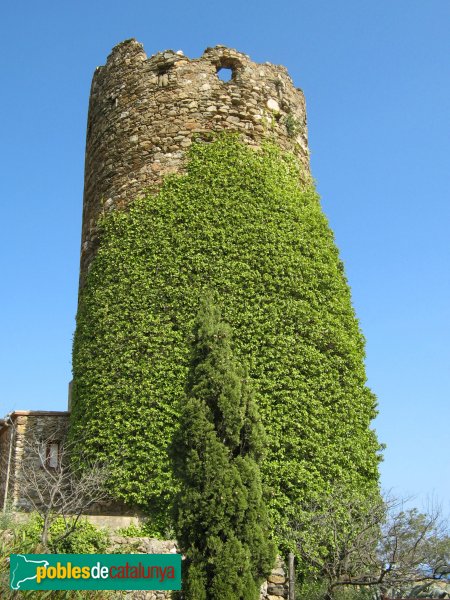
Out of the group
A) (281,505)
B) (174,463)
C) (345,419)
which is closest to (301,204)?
(345,419)

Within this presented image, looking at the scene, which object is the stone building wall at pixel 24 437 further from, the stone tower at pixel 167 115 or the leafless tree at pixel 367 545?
the leafless tree at pixel 367 545

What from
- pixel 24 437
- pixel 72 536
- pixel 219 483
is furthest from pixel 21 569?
pixel 24 437

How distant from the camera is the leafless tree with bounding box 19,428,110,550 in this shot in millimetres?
9328

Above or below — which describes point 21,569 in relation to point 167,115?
below

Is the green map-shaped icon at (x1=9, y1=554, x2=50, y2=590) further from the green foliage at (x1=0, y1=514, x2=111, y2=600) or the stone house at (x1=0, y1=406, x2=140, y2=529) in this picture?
the stone house at (x1=0, y1=406, x2=140, y2=529)

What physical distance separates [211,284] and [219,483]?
4305mm

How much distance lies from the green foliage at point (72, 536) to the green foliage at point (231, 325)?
0.78m

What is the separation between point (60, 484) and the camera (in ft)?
34.5

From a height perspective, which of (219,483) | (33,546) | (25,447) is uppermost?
(25,447)

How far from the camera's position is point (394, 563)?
8.75 meters
